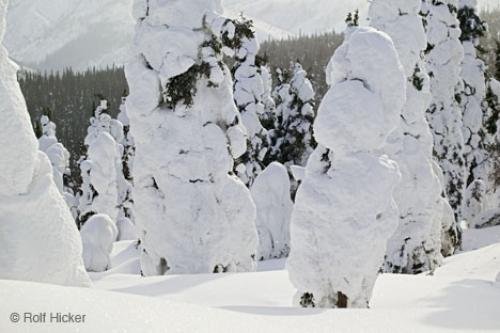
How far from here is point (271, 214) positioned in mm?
21422

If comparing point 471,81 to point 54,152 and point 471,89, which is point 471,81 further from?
point 54,152

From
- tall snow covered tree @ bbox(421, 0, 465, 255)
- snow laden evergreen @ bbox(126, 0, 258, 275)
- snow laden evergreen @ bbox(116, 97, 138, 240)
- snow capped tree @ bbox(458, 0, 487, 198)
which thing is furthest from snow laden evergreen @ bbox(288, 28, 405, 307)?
snow laden evergreen @ bbox(116, 97, 138, 240)

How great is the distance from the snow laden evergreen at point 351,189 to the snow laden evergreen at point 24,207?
3272mm

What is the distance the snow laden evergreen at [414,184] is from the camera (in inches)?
613

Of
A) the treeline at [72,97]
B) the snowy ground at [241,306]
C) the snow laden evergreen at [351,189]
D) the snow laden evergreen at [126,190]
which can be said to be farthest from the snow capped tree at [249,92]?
the treeline at [72,97]

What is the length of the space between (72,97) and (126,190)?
7788 centimetres

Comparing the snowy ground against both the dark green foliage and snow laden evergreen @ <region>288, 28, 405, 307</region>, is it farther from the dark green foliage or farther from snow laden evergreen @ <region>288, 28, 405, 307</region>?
the dark green foliage

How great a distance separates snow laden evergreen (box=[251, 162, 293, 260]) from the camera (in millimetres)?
21406

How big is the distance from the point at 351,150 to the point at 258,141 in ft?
59.0

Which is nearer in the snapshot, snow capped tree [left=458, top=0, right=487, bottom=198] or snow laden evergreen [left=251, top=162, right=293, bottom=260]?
snow laden evergreen [left=251, top=162, right=293, bottom=260]

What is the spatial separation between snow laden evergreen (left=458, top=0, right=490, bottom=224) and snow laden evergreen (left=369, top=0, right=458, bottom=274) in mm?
12346

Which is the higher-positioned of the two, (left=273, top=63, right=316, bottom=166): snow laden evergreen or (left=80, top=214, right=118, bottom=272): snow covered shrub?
(left=273, top=63, right=316, bottom=166): snow laden evergreen

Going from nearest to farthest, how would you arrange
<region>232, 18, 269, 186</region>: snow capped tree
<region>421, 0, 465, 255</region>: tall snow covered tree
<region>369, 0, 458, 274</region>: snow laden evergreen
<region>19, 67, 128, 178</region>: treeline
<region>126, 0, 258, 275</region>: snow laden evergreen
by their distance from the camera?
<region>126, 0, 258, 275</region>: snow laden evergreen, <region>369, 0, 458, 274</region>: snow laden evergreen, <region>421, 0, 465, 255</region>: tall snow covered tree, <region>232, 18, 269, 186</region>: snow capped tree, <region>19, 67, 128, 178</region>: treeline

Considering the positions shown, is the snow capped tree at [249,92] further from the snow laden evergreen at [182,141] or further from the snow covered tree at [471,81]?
the snow laden evergreen at [182,141]
